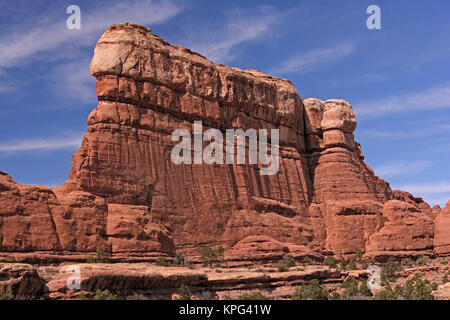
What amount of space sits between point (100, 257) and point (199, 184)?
15.4m

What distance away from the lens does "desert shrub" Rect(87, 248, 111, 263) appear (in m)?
49.1

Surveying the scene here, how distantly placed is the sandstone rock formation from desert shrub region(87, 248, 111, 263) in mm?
1065

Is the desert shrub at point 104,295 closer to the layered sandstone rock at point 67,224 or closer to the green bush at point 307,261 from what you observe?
the layered sandstone rock at point 67,224

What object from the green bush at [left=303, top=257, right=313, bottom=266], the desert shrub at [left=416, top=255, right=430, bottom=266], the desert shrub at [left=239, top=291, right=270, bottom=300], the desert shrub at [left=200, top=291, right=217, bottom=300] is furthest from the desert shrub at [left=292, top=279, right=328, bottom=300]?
the desert shrub at [left=416, top=255, right=430, bottom=266]

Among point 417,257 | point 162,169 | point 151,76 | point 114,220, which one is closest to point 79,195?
point 114,220

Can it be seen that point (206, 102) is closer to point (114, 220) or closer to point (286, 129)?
point (286, 129)

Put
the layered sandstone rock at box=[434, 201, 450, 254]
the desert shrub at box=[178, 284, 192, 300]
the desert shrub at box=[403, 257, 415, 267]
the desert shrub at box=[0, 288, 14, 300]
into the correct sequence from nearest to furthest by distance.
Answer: the desert shrub at box=[0, 288, 14, 300], the desert shrub at box=[178, 284, 192, 300], the desert shrub at box=[403, 257, 415, 267], the layered sandstone rock at box=[434, 201, 450, 254]

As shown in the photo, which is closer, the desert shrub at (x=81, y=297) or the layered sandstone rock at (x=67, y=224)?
the desert shrub at (x=81, y=297)

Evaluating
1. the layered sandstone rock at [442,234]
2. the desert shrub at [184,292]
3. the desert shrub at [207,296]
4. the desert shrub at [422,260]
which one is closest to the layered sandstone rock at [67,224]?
the desert shrub at [207,296]

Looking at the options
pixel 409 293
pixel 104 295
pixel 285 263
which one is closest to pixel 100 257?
pixel 104 295

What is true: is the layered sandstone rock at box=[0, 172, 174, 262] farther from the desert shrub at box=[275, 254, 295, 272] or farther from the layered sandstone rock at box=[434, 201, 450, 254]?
the layered sandstone rock at box=[434, 201, 450, 254]

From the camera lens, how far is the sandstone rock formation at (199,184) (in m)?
52.1

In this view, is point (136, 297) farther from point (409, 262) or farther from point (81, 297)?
point (409, 262)

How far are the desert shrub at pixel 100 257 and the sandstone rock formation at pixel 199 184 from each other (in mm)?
1065
